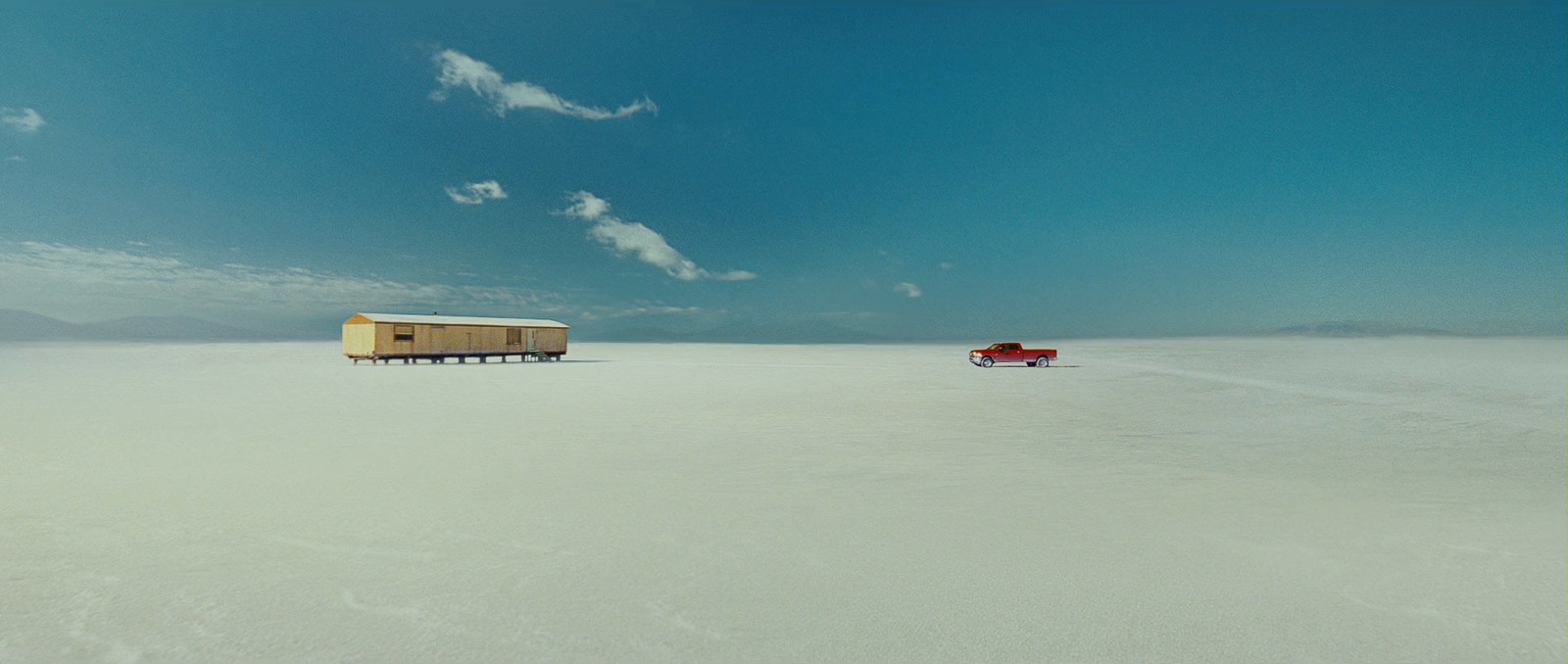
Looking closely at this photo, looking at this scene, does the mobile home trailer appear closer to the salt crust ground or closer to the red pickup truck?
the salt crust ground

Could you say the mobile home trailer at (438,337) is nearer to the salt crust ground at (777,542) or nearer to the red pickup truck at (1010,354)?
the salt crust ground at (777,542)

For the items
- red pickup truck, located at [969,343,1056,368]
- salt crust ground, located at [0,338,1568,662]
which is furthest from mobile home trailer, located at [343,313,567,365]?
red pickup truck, located at [969,343,1056,368]

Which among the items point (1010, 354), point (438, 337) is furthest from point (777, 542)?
point (438, 337)

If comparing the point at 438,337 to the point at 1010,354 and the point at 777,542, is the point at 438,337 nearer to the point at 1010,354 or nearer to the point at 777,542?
the point at 1010,354

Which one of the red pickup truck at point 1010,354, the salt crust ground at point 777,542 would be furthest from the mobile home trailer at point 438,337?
the red pickup truck at point 1010,354

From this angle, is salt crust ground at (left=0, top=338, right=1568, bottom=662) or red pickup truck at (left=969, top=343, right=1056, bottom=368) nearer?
salt crust ground at (left=0, top=338, right=1568, bottom=662)

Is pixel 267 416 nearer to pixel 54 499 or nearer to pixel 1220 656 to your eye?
pixel 54 499

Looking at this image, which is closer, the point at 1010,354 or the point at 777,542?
the point at 777,542
